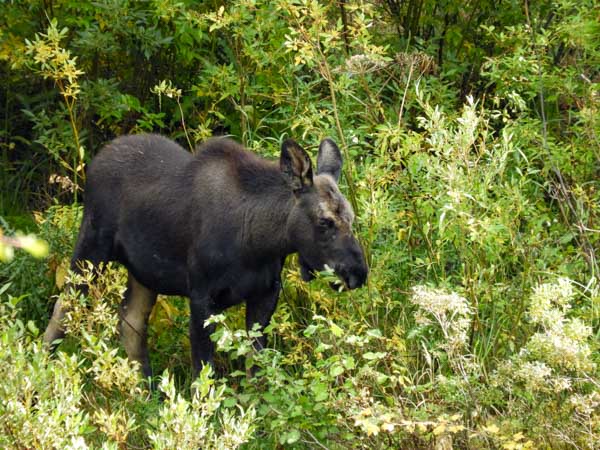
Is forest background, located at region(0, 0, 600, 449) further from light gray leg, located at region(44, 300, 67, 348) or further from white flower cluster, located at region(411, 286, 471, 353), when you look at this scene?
light gray leg, located at region(44, 300, 67, 348)

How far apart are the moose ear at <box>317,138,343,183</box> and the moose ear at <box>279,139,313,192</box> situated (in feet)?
0.90

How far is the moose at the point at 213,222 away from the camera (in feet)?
26.0

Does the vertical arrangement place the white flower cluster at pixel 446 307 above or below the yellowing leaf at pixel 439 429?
above

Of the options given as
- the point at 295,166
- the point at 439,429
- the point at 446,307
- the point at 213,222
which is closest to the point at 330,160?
the point at 295,166

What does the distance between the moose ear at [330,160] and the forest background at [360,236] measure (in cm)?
14

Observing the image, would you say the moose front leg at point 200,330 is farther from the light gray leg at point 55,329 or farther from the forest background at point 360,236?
the light gray leg at point 55,329

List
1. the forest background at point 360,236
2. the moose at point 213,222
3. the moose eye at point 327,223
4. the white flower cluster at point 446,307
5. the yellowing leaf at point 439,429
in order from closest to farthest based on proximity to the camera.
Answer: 1. the yellowing leaf at point 439,429
2. the white flower cluster at point 446,307
3. the forest background at point 360,236
4. the moose eye at point 327,223
5. the moose at point 213,222

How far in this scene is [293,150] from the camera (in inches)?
309

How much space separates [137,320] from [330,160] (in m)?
2.19

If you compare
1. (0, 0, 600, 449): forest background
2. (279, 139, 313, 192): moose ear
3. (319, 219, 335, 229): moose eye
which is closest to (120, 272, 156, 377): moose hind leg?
(0, 0, 600, 449): forest background

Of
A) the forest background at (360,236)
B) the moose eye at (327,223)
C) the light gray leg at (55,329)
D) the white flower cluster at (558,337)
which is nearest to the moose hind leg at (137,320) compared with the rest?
the forest background at (360,236)

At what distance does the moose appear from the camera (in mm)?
7938

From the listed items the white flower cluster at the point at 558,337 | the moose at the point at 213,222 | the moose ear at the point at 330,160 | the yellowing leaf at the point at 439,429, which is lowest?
the moose at the point at 213,222

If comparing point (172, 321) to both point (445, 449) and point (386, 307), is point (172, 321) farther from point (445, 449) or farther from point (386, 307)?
point (445, 449)
